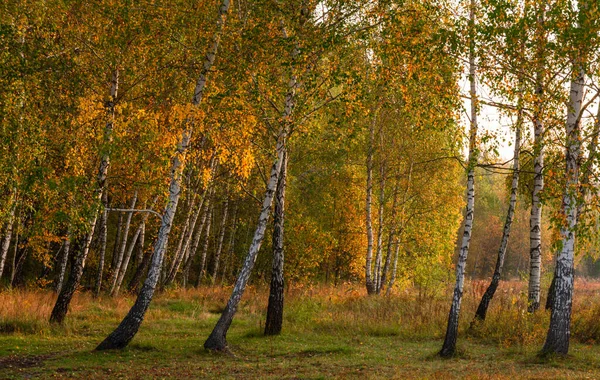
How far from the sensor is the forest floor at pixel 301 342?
10.6 metres

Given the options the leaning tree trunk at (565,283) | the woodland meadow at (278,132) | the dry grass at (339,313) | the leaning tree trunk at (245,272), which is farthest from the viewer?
the dry grass at (339,313)

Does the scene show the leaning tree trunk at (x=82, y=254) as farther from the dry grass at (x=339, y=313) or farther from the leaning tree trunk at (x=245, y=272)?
the leaning tree trunk at (x=245, y=272)

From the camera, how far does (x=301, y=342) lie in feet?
48.0

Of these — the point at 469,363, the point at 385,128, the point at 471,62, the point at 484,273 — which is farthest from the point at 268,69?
the point at 484,273

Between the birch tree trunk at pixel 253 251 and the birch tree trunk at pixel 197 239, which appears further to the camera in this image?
the birch tree trunk at pixel 197 239

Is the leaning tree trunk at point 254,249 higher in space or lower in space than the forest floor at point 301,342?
higher

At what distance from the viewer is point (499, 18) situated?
455 inches

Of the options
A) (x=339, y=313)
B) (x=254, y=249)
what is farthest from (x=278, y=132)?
(x=339, y=313)

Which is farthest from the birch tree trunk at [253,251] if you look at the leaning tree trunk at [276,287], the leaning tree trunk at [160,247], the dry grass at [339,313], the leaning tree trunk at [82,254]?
the leaning tree trunk at [82,254]

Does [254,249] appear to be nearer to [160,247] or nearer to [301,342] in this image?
[160,247]

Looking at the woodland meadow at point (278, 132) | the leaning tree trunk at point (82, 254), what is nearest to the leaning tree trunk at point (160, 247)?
the woodland meadow at point (278, 132)

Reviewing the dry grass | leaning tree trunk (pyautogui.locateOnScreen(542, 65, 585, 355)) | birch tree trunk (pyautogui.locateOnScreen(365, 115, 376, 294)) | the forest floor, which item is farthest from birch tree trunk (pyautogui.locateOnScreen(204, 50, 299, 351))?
birch tree trunk (pyautogui.locateOnScreen(365, 115, 376, 294))

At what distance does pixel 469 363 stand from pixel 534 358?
149 cm

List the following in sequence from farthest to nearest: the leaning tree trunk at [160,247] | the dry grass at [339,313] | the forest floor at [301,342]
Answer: the dry grass at [339,313] → the leaning tree trunk at [160,247] → the forest floor at [301,342]
